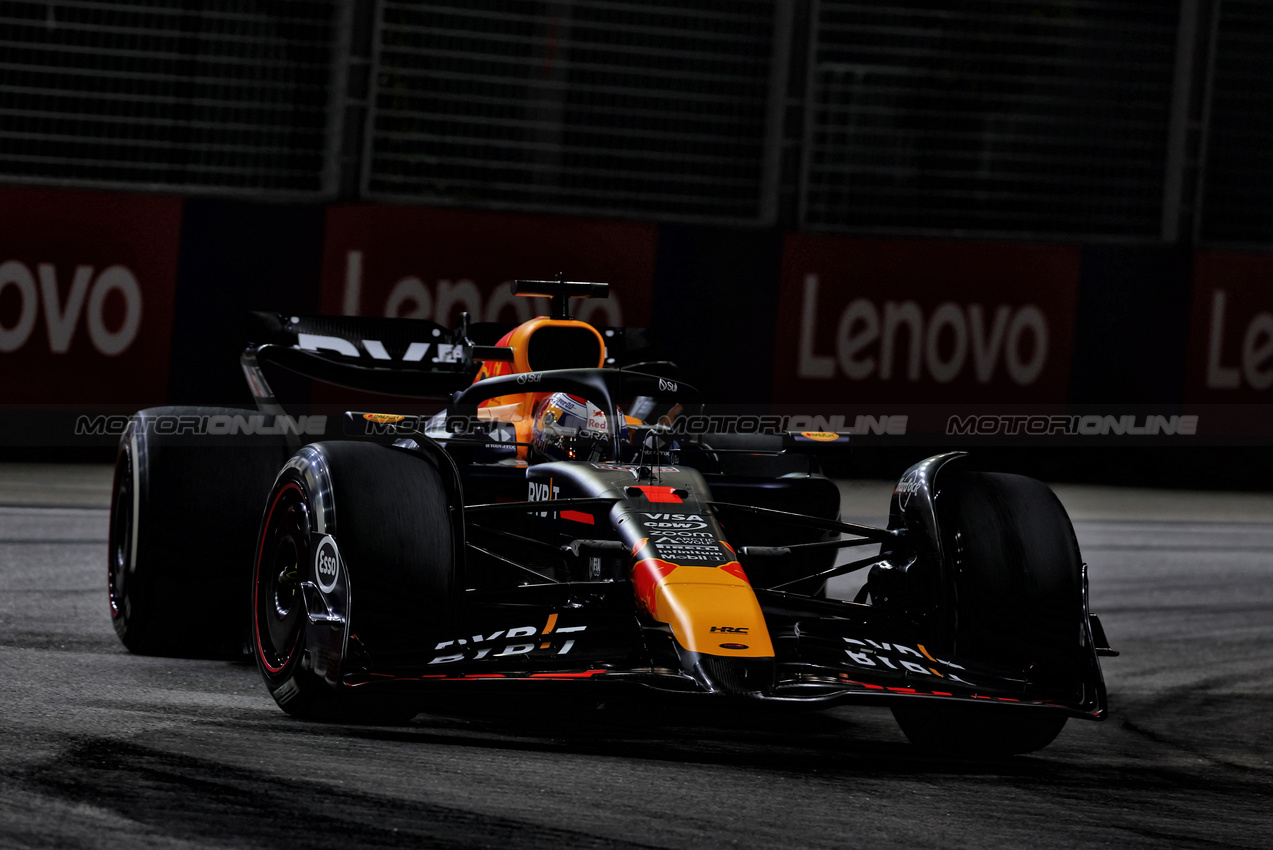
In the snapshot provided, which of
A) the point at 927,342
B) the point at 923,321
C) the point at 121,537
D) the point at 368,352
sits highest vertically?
the point at 923,321

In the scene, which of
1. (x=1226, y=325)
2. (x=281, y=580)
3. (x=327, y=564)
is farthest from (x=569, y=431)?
(x=1226, y=325)

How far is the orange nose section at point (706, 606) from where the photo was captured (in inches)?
156

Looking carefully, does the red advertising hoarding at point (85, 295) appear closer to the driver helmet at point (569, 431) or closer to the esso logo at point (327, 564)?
the driver helmet at point (569, 431)

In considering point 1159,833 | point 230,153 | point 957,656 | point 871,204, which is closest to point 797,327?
point 871,204

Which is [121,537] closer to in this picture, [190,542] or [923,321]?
[190,542]

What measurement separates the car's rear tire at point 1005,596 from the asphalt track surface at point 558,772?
0.47 ft

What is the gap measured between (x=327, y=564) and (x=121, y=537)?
1.94m

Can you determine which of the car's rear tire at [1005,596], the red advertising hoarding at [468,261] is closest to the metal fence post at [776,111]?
the red advertising hoarding at [468,261]

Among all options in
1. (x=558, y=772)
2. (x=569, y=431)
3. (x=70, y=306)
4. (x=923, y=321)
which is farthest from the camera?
(x=923, y=321)

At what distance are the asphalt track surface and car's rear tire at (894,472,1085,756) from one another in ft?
0.47

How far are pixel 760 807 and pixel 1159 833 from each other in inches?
34.9

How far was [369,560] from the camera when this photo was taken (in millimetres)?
4176

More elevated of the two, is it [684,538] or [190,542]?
[684,538]

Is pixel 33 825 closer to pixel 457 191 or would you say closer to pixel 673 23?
pixel 457 191
